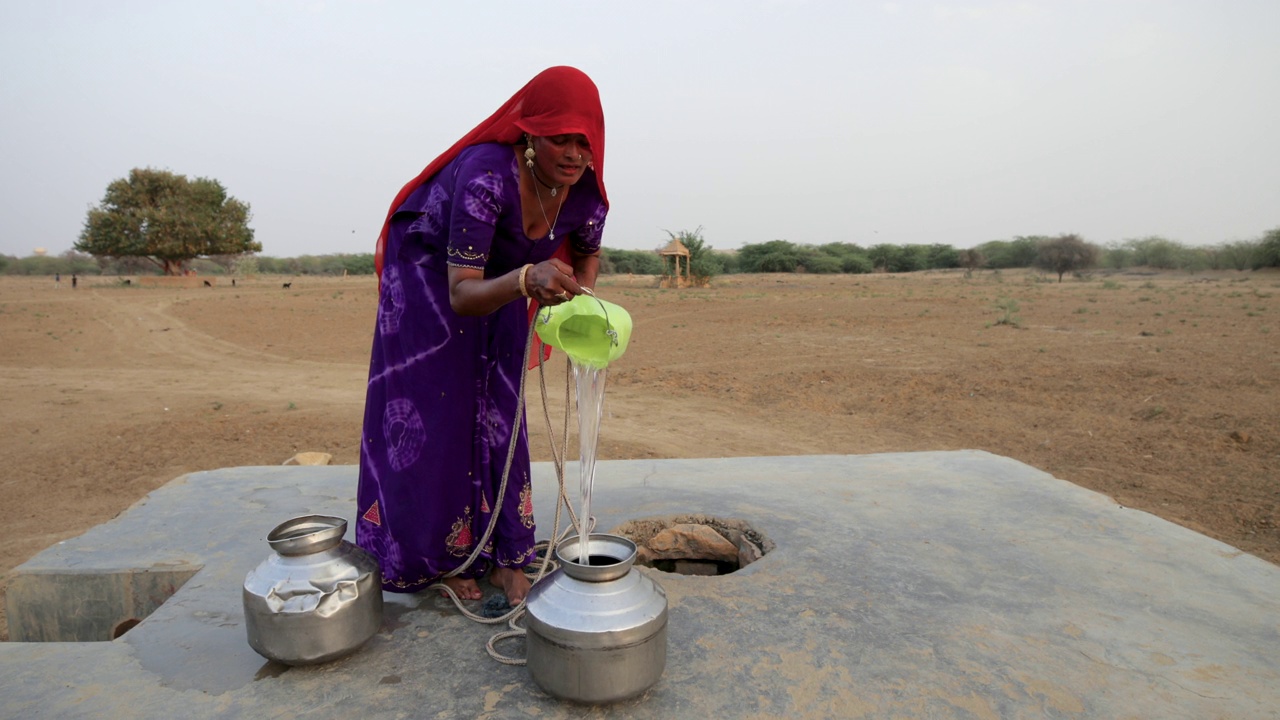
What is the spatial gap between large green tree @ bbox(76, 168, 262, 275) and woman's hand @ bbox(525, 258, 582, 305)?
3136 cm

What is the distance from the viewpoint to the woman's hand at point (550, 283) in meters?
1.72

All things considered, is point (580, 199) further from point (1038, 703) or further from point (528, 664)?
point (1038, 703)

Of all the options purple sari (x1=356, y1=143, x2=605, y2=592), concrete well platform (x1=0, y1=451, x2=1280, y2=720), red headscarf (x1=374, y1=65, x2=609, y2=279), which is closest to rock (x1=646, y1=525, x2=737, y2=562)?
concrete well platform (x1=0, y1=451, x2=1280, y2=720)

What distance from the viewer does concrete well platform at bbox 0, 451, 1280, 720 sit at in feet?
5.68

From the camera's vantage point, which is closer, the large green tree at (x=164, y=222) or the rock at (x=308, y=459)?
the rock at (x=308, y=459)

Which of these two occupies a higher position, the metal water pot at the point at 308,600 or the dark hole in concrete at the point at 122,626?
the metal water pot at the point at 308,600

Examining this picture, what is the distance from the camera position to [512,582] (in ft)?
7.52

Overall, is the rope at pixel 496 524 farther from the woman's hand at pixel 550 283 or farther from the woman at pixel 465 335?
the woman's hand at pixel 550 283

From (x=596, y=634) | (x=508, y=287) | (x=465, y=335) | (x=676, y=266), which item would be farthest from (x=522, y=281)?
(x=676, y=266)

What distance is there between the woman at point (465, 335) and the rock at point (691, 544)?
0.67 metres

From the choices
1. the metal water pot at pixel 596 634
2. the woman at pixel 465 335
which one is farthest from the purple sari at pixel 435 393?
the metal water pot at pixel 596 634

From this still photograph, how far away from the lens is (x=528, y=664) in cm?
172

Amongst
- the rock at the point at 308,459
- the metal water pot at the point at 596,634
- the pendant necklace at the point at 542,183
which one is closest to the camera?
the metal water pot at the point at 596,634

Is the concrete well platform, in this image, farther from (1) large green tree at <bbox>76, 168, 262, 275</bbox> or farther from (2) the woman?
(1) large green tree at <bbox>76, 168, 262, 275</bbox>
